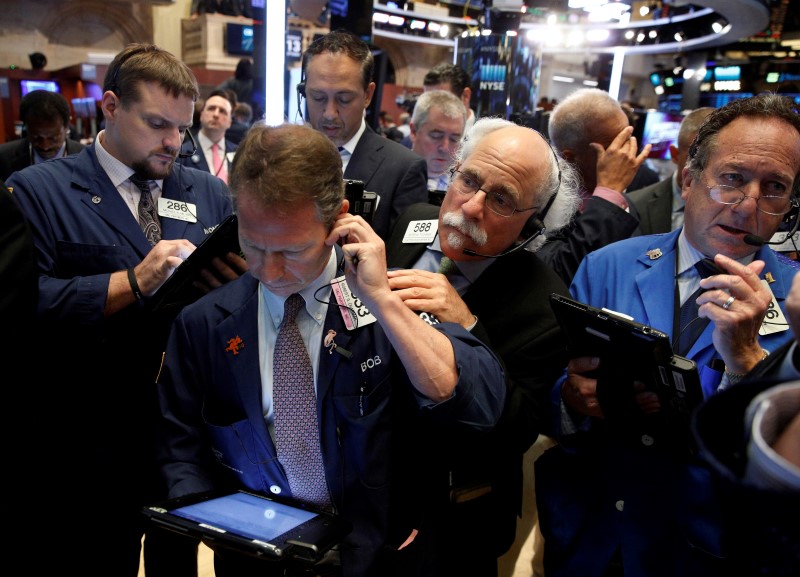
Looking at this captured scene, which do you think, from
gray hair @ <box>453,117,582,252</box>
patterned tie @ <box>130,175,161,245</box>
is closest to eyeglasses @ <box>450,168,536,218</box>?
gray hair @ <box>453,117,582,252</box>

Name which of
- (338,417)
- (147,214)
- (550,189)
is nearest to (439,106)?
(550,189)

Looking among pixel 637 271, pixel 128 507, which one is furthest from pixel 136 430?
pixel 637 271

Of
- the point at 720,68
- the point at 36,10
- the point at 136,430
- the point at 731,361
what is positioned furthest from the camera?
the point at 720,68

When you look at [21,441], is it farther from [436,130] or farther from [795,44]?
[795,44]

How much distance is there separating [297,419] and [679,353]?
3.42 feet

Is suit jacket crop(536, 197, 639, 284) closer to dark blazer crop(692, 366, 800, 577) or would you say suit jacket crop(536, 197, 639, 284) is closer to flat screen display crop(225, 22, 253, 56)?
dark blazer crop(692, 366, 800, 577)

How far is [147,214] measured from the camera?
216 cm

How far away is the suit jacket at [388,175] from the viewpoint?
2.73 m

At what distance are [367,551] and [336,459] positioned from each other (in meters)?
0.23

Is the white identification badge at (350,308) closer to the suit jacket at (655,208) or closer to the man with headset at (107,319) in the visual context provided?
the man with headset at (107,319)

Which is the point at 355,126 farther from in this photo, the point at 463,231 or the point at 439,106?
the point at 463,231

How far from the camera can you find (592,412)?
5.03ft

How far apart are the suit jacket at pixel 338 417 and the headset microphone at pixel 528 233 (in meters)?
0.43

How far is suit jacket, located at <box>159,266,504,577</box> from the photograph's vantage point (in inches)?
55.6
